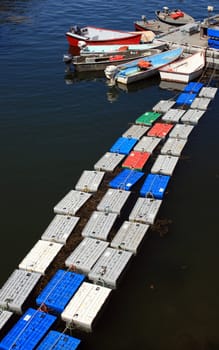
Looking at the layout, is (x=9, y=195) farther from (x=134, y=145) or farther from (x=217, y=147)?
(x=217, y=147)

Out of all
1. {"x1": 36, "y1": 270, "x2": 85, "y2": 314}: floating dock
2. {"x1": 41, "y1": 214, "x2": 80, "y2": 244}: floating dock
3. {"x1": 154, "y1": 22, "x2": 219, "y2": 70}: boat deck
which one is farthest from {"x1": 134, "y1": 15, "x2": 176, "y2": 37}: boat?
{"x1": 36, "y1": 270, "x2": 85, "y2": 314}: floating dock

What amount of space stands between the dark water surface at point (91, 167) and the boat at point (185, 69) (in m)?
2.72

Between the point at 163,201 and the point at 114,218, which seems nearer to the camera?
the point at 114,218

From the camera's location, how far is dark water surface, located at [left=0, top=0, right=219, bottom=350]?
2644 centimetres

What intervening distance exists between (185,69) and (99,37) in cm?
2079

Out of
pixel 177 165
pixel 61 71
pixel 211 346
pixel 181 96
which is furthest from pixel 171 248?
pixel 61 71

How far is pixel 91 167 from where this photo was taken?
1623 inches

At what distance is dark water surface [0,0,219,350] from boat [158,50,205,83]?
107 inches

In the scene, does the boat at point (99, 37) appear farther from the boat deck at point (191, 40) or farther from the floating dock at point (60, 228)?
the floating dock at point (60, 228)

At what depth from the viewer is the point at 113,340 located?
25484 mm

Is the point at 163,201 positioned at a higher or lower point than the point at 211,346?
higher

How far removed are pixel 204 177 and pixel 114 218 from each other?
1079 centimetres

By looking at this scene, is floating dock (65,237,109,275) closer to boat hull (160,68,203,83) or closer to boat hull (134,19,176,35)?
boat hull (160,68,203,83)

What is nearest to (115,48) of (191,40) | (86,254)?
(191,40)
